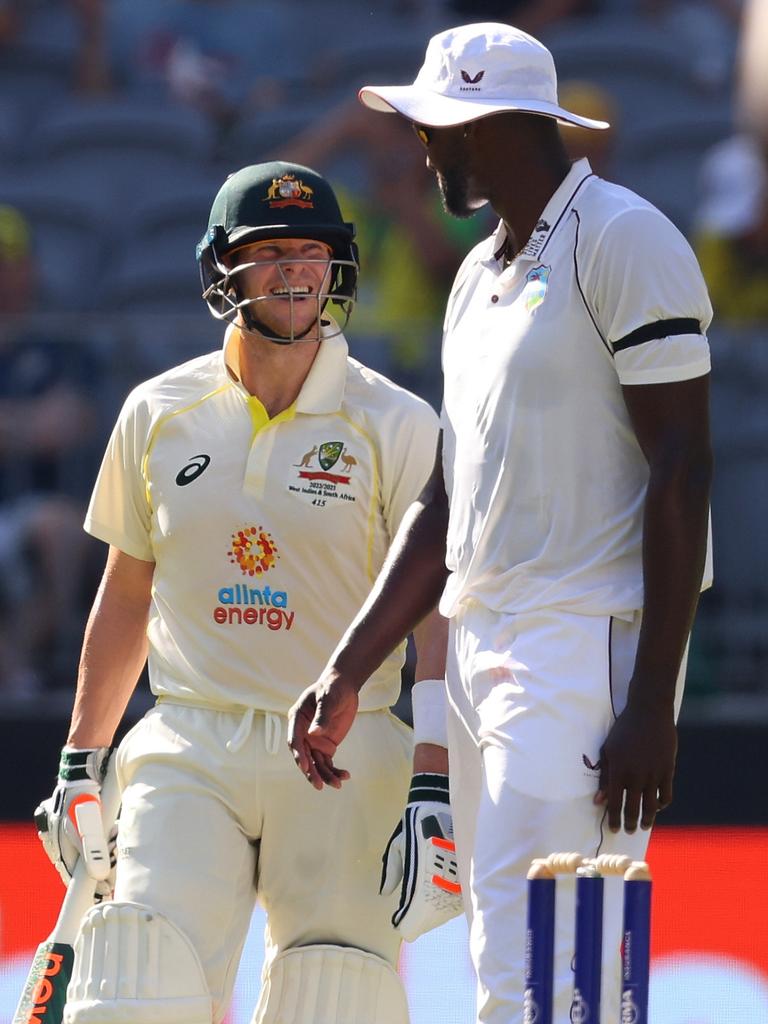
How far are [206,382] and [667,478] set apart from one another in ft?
4.48

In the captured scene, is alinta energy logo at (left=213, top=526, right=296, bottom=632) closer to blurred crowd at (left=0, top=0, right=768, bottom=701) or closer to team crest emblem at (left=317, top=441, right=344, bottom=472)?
team crest emblem at (left=317, top=441, right=344, bottom=472)

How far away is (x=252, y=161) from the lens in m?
9.09

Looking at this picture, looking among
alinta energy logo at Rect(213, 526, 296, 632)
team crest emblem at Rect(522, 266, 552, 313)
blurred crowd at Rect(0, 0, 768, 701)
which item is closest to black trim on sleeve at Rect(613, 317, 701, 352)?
team crest emblem at Rect(522, 266, 552, 313)

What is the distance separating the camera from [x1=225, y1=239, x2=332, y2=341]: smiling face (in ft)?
12.6

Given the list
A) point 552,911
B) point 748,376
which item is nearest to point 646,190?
point 748,376

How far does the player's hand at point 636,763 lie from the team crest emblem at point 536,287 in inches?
26.3

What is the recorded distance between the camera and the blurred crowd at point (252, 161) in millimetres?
6695

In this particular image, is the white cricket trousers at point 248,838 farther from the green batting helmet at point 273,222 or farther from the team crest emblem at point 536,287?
the team crest emblem at point 536,287

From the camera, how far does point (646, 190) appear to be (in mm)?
8711

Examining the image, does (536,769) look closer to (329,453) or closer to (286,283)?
(329,453)

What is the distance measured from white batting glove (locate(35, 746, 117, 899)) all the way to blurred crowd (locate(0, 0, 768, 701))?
8.47 ft

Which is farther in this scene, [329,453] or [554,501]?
[329,453]

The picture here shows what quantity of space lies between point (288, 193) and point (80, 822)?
1.37m

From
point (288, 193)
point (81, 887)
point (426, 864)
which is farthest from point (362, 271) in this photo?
point (426, 864)
